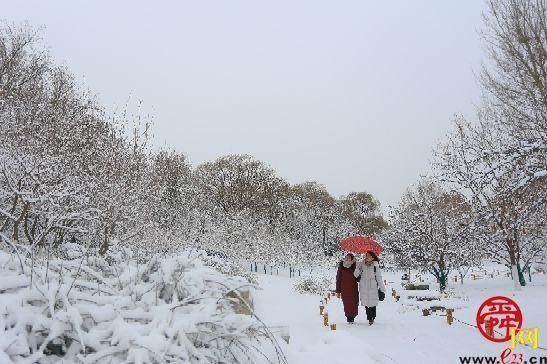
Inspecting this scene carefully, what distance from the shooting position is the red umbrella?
1030 centimetres

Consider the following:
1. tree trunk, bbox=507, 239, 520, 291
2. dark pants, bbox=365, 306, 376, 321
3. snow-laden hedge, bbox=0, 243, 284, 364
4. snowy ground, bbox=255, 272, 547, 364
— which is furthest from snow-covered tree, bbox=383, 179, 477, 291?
snow-laden hedge, bbox=0, 243, 284, 364

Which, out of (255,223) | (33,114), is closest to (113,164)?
(33,114)

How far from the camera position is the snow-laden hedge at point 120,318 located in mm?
2436

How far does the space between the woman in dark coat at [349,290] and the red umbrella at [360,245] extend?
1.79 feet

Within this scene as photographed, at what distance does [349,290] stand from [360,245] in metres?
1.21

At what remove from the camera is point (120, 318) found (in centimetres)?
260

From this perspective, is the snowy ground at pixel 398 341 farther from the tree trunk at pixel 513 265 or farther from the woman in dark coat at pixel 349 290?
the tree trunk at pixel 513 265

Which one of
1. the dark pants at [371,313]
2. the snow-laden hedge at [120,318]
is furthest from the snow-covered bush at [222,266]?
the snow-laden hedge at [120,318]

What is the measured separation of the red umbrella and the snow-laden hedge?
7.40 meters

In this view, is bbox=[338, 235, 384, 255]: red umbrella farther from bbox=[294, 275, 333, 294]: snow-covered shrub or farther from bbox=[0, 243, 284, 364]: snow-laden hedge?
bbox=[294, 275, 333, 294]: snow-covered shrub

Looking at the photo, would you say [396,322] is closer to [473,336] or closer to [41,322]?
[473,336]

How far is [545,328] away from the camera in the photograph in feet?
30.3

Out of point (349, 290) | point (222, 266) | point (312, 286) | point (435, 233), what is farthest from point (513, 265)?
point (222, 266)

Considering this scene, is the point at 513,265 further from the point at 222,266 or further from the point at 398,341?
the point at 398,341
